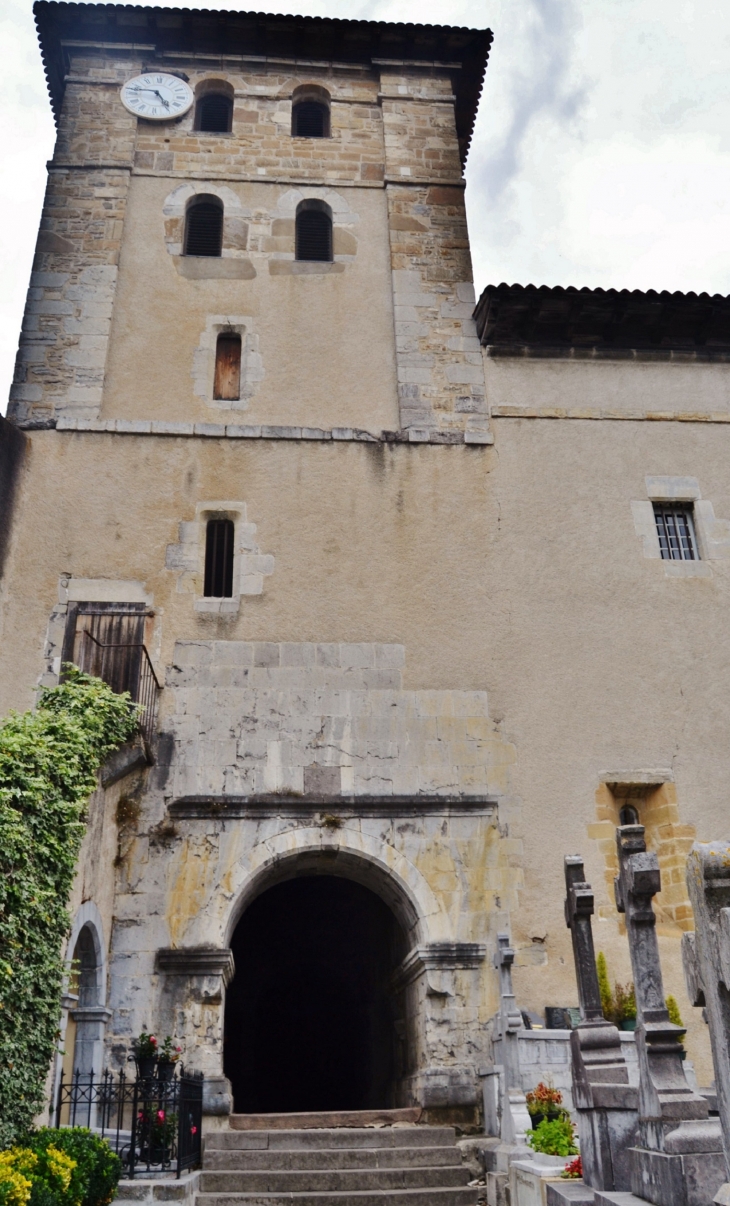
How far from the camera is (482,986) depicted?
9922mm

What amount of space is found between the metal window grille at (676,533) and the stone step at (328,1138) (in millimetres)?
7239

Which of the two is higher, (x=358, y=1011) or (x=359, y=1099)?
(x=358, y=1011)

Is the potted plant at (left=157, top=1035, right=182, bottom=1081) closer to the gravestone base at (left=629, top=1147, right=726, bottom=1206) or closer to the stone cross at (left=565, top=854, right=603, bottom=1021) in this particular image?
the stone cross at (left=565, top=854, right=603, bottom=1021)

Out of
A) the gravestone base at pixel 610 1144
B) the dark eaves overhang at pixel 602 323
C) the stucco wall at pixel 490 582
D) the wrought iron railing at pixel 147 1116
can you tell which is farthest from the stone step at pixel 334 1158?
the dark eaves overhang at pixel 602 323

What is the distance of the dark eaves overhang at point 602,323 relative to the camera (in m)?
13.2

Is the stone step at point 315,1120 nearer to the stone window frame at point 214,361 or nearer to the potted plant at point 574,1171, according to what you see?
the potted plant at point 574,1171

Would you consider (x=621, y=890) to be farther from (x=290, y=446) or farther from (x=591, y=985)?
(x=290, y=446)

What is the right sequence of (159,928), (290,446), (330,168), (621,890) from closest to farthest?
(621,890) < (159,928) < (290,446) < (330,168)

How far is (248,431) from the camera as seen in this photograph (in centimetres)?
1253

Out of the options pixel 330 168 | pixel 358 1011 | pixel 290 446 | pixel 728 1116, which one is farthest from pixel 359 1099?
pixel 330 168

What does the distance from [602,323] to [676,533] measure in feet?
10.4

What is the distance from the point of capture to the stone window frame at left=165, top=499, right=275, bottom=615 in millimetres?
11594

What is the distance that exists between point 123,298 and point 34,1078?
395 inches

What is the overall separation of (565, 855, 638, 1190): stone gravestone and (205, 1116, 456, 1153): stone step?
267cm
